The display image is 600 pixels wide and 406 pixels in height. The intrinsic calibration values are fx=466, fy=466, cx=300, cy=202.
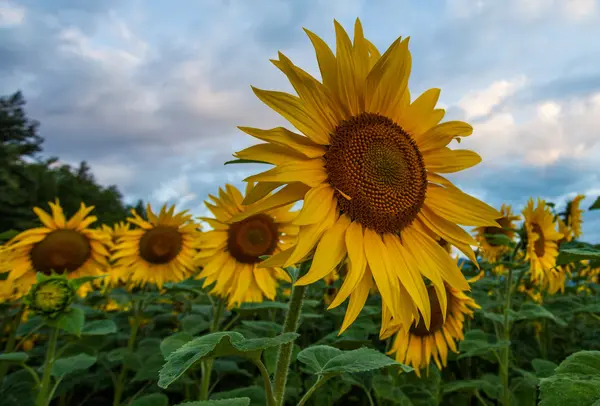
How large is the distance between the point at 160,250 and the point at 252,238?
1379mm

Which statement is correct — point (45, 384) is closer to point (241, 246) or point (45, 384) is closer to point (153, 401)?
point (153, 401)

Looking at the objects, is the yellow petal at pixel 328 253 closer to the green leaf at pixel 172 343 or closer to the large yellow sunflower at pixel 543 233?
the green leaf at pixel 172 343

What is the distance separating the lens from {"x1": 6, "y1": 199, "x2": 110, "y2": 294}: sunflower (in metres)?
3.71

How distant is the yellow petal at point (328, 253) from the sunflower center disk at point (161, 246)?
9.34ft

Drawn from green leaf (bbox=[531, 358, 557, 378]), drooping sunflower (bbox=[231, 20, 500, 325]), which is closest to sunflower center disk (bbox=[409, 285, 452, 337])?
green leaf (bbox=[531, 358, 557, 378])

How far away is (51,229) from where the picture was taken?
3.90 metres

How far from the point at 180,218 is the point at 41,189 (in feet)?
88.7

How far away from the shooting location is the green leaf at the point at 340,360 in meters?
1.29

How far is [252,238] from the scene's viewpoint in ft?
9.46

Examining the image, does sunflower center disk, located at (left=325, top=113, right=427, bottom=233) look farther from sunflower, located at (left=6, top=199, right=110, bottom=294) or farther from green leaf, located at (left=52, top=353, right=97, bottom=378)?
sunflower, located at (left=6, top=199, right=110, bottom=294)

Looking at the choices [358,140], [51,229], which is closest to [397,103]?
[358,140]

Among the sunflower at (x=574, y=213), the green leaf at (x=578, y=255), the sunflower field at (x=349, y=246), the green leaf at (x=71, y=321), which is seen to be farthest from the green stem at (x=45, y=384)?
the sunflower at (x=574, y=213)

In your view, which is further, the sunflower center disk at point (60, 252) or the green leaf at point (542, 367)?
the sunflower center disk at point (60, 252)

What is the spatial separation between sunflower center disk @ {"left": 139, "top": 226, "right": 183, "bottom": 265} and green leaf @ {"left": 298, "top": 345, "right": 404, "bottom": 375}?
264 centimetres
